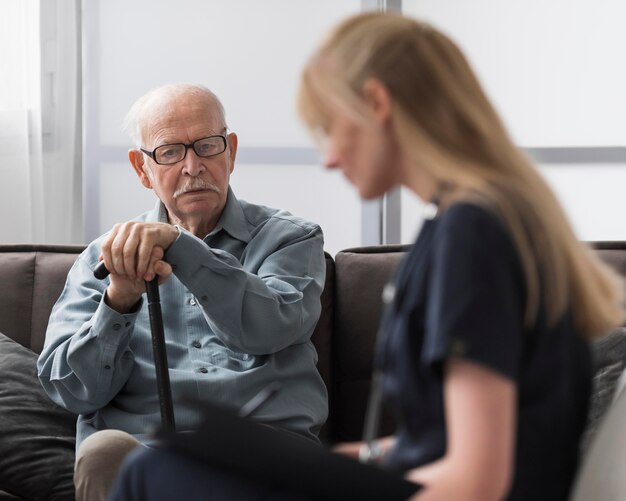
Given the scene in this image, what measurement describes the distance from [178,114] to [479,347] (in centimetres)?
149

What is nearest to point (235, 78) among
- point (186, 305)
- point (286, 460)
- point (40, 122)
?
point (40, 122)

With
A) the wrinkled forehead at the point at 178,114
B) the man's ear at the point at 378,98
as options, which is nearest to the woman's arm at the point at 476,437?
the man's ear at the point at 378,98

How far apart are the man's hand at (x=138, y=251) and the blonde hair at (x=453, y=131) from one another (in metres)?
0.94

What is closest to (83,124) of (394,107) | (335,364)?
(335,364)

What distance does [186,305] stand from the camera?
2232mm

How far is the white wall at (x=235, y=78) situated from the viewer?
351cm

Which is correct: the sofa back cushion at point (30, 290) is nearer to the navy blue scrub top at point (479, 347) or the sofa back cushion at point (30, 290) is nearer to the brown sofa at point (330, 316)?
the brown sofa at point (330, 316)

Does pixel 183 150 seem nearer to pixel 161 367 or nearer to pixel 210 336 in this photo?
pixel 210 336

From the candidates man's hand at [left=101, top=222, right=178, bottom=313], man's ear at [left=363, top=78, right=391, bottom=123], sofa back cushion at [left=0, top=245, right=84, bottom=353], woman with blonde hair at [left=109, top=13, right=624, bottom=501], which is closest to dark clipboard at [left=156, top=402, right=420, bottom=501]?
woman with blonde hair at [left=109, top=13, right=624, bottom=501]

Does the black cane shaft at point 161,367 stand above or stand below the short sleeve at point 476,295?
below

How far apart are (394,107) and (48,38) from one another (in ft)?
9.05

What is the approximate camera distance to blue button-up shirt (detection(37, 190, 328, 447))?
2.04 meters

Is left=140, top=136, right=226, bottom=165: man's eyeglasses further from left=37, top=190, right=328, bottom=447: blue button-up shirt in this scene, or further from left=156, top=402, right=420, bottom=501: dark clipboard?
left=156, top=402, right=420, bottom=501: dark clipboard

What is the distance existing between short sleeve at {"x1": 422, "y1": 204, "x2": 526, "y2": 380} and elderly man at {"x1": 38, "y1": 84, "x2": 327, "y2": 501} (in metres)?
1.03
